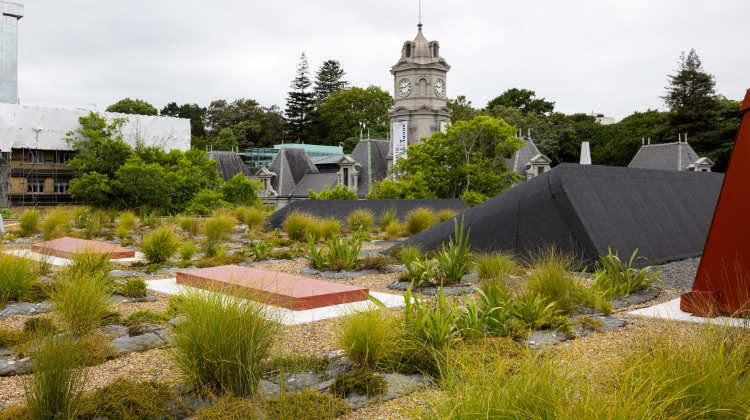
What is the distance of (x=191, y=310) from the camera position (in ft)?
11.3

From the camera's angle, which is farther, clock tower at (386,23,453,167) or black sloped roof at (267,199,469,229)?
clock tower at (386,23,453,167)

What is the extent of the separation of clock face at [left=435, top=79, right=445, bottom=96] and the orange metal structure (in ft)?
116

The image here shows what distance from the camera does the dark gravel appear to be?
6.81m

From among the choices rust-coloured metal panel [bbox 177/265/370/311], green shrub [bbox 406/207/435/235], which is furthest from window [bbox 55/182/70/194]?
rust-coloured metal panel [bbox 177/265/370/311]

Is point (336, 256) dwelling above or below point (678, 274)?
above

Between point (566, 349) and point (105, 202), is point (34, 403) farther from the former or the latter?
point (105, 202)

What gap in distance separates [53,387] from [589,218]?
7048 millimetres

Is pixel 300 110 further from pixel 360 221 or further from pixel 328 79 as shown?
pixel 360 221

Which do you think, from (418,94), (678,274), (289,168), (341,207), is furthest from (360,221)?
(289,168)

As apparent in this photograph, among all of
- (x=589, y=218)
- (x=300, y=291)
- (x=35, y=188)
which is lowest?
(x=300, y=291)

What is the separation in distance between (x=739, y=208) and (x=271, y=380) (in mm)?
4187

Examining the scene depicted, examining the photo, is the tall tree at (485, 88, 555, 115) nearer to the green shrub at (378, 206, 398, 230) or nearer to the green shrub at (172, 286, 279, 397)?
the green shrub at (378, 206, 398, 230)

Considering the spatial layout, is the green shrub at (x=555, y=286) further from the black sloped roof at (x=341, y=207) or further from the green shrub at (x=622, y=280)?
the black sloped roof at (x=341, y=207)

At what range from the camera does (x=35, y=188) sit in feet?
97.8
